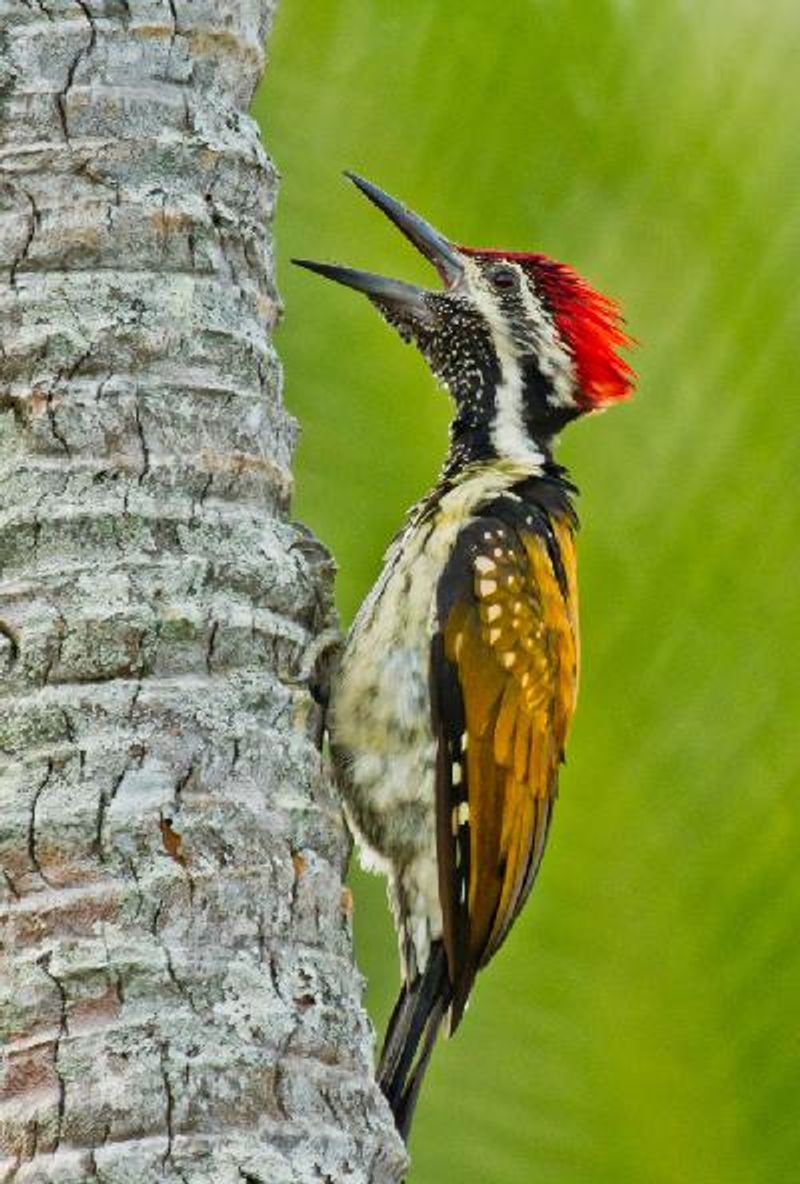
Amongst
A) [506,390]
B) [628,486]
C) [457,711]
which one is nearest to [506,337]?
[506,390]

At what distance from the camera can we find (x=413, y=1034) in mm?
3928

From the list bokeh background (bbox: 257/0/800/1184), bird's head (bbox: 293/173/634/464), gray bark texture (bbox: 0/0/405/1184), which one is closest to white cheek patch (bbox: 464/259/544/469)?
bird's head (bbox: 293/173/634/464)

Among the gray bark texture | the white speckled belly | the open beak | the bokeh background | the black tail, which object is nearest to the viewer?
the gray bark texture

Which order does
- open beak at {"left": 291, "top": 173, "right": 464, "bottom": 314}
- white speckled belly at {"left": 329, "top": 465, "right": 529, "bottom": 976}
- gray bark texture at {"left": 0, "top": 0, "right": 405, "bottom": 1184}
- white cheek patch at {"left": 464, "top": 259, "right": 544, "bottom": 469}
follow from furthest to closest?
white cheek patch at {"left": 464, "top": 259, "right": 544, "bottom": 469} → open beak at {"left": 291, "top": 173, "right": 464, "bottom": 314} → white speckled belly at {"left": 329, "top": 465, "right": 529, "bottom": 976} → gray bark texture at {"left": 0, "top": 0, "right": 405, "bottom": 1184}

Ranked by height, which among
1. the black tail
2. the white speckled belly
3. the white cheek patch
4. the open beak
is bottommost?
the black tail

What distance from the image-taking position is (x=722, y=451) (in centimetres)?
427

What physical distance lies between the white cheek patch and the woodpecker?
0.42ft

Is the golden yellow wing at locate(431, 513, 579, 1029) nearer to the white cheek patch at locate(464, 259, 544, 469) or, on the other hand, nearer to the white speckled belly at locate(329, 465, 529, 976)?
the white speckled belly at locate(329, 465, 529, 976)

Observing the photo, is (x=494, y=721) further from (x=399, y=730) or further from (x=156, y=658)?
(x=156, y=658)

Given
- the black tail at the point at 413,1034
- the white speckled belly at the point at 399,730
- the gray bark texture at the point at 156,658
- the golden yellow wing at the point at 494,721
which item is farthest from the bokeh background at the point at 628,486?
the gray bark texture at the point at 156,658

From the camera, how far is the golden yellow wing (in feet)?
12.8

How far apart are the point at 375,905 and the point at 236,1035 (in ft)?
7.56

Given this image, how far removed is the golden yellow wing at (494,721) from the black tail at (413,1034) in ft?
0.16

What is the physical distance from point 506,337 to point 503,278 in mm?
149
